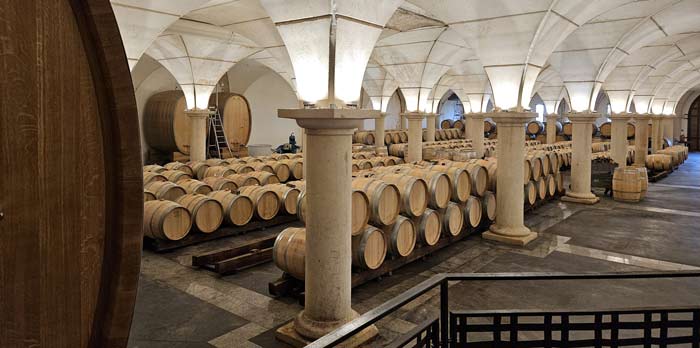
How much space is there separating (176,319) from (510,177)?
6.18m

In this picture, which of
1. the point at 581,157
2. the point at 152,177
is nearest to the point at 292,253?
the point at 152,177

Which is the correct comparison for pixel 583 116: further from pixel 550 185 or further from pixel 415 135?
pixel 415 135

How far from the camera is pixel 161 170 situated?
10.8 m

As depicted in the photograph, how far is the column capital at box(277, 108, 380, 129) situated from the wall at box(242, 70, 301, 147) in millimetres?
16842

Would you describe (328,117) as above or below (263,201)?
above

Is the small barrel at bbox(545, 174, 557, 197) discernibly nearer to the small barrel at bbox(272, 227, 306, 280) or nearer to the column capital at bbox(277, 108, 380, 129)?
the small barrel at bbox(272, 227, 306, 280)

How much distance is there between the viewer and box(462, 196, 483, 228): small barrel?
8508 millimetres

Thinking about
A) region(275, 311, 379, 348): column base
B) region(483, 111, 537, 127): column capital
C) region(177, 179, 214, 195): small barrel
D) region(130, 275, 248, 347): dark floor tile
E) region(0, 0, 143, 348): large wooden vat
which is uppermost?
region(483, 111, 537, 127): column capital

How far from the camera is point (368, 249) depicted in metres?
6.12

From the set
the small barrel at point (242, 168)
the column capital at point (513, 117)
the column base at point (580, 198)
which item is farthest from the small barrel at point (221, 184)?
the column base at point (580, 198)

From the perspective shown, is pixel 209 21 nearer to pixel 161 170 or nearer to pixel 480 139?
pixel 161 170

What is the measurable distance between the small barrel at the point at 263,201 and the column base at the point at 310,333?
4.33 m

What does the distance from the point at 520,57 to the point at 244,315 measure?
253 inches

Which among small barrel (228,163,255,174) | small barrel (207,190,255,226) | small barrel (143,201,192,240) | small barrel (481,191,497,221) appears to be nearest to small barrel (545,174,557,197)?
small barrel (481,191,497,221)
